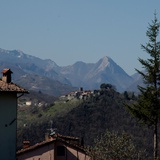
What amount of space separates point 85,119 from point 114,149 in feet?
411

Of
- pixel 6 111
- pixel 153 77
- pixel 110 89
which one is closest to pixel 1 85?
pixel 6 111

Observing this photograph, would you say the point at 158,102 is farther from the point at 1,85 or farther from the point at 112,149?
the point at 1,85

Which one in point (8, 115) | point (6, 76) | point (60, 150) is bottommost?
point (8, 115)

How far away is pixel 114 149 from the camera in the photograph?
30.4 m

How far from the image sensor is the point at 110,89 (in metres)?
178

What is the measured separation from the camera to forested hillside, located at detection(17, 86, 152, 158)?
139625 millimetres

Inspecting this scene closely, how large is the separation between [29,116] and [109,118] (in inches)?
1427

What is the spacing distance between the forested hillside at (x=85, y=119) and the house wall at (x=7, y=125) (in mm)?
96287

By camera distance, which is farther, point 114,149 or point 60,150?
point 60,150

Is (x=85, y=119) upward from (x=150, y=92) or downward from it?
upward

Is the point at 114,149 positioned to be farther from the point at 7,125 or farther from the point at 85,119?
the point at 85,119

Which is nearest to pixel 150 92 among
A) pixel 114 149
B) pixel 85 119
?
pixel 114 149

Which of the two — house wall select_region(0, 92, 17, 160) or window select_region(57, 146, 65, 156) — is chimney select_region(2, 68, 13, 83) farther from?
window select_region(57, 146, 65, 156)

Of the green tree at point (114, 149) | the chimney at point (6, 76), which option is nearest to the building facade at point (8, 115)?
the chimney at point (6, 76)
